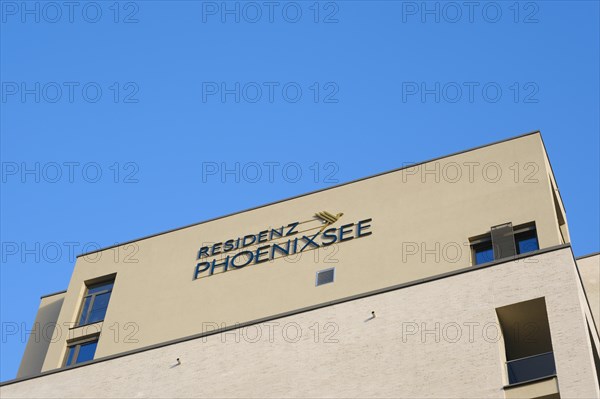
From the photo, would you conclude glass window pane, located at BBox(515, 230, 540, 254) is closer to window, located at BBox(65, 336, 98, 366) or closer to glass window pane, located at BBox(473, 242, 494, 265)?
glass window pane, located at BBox(473, 242, 494, 265)

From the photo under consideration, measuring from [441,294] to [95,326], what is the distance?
43.0 feet

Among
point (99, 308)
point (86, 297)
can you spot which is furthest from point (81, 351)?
point (86, 297)

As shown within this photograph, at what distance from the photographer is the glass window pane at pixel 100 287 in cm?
3791

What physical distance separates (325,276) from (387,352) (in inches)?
208

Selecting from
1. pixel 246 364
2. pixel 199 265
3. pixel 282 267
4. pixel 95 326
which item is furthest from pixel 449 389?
pixel 95 326

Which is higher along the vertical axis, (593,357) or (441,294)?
(441,294)

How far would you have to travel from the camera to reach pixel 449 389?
26.4 meters

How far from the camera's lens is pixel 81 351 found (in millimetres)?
35875

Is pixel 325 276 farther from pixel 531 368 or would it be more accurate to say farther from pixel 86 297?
pixel 86 297

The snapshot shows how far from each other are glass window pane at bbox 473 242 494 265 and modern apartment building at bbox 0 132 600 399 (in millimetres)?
42

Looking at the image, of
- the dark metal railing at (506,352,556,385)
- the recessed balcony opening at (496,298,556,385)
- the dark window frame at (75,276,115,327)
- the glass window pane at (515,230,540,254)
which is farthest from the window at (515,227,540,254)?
the dark window frame at (75,276,115,327)

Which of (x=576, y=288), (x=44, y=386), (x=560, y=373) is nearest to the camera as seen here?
(x=560, y=373)

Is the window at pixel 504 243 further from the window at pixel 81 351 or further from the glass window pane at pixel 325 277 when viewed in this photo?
the window at pixel 81 351

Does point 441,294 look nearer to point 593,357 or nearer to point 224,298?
point 593,357
